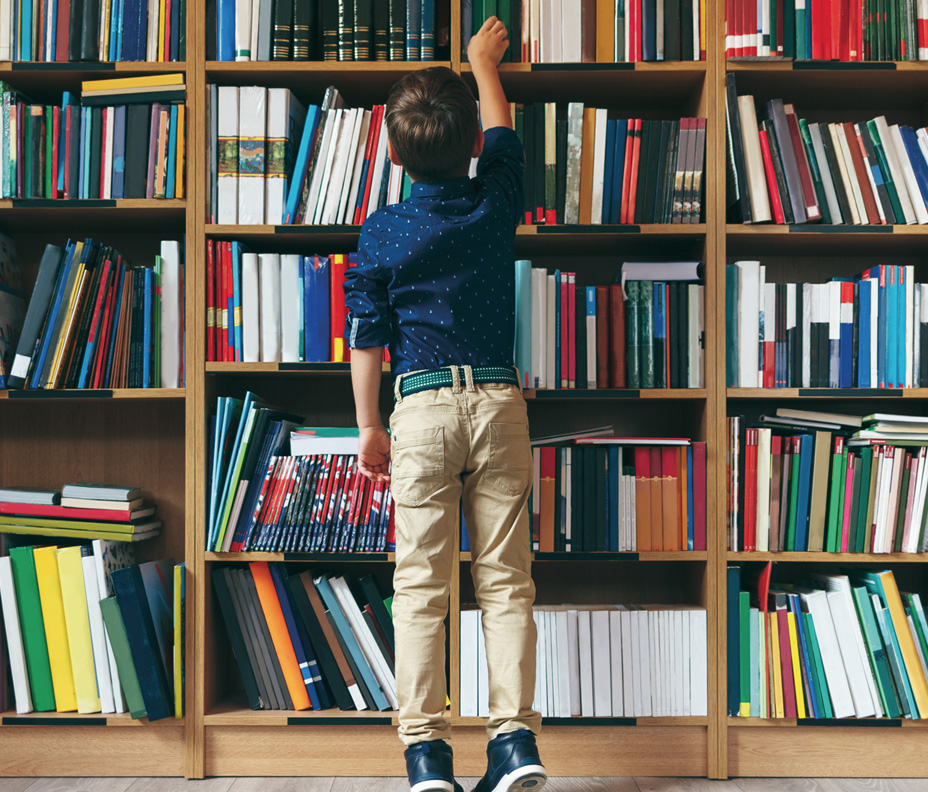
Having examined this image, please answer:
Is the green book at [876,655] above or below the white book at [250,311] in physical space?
below

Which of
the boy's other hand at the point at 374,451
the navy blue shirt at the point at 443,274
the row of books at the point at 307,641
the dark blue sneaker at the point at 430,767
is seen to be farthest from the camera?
the row of books at the point at 307,641

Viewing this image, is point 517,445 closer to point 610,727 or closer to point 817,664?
point 610,727

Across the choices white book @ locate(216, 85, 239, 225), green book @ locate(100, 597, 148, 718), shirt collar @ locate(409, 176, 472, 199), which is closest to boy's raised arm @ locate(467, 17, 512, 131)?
shirt collar @ locate(409, 176, 472, 199)

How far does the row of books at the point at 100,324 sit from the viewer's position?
1.76 m

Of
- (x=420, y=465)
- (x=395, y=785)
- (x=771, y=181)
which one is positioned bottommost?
(x=395, y=785)

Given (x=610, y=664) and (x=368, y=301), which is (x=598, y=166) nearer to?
(x=368, y=301)

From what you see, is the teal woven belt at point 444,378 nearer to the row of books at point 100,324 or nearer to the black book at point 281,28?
the row of books at point 100,324

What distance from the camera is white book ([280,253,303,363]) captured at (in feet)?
5.85

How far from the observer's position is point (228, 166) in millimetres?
1787

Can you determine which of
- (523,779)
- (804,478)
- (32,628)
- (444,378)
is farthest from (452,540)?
(32,628)

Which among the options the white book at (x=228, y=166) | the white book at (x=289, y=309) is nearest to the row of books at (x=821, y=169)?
the white book at (x=289, y=309)

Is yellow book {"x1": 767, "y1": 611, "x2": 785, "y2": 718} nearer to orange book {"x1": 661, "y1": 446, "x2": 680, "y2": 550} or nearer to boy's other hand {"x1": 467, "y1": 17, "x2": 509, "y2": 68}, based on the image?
orange book {"x1": 661, "y1": 446, "x2": 680, "y2": 550}

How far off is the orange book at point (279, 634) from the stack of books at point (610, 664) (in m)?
0.39

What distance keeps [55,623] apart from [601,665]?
1287 mm
